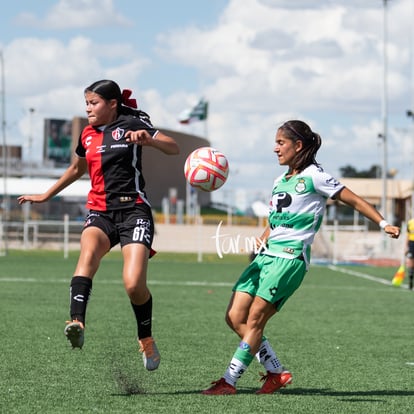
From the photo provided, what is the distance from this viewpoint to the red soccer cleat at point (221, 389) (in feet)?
24.2

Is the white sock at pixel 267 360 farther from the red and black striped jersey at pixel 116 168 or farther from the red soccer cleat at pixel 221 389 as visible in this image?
the red and black striped jersey at pixel 116 168

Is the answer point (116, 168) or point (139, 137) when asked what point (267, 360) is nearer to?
point (116, 168)

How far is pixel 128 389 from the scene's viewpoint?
24.6 ft

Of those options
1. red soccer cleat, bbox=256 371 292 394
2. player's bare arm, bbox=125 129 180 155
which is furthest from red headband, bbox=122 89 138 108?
red soccer cleat, bbox=256 371 292 394

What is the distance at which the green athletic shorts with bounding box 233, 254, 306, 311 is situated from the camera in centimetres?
730

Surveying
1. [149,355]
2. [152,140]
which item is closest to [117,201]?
[152,140]

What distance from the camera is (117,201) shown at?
7.61m

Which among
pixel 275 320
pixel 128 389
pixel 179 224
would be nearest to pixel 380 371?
pixel 128 389

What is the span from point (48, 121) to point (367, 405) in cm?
9863

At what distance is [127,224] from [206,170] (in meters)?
0.80

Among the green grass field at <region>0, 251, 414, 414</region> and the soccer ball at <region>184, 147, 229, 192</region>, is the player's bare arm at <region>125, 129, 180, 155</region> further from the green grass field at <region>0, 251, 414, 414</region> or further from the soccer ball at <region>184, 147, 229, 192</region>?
the green grass field at <region>0, 251, 414, 414</region>

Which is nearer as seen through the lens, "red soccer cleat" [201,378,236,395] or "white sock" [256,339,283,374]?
"red soccer cleat" [201,378,236,395]

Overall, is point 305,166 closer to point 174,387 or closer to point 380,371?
point 174,387

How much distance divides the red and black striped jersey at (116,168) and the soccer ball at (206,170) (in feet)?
1.55
